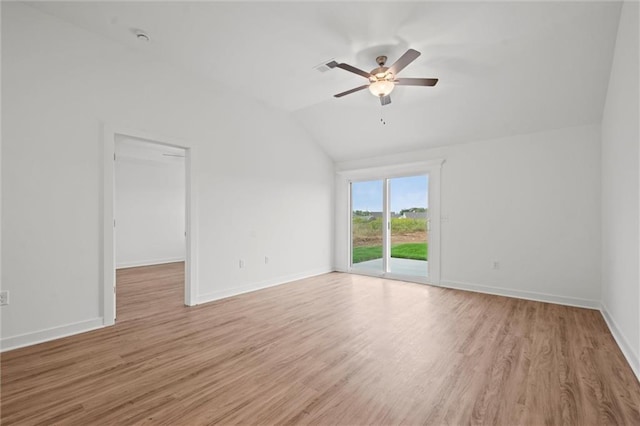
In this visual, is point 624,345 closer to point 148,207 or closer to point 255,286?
point 255,286

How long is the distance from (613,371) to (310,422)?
7.92 ft

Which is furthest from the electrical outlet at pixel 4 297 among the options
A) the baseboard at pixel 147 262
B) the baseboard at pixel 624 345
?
the baseboard at pixel 624 345

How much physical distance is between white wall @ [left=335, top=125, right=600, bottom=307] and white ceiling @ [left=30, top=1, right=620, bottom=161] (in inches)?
13.7

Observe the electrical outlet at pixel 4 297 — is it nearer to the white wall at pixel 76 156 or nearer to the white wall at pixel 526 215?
the white wall at pixel 76 156

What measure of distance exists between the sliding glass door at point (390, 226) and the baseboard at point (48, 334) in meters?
4.48

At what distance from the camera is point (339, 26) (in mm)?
2811

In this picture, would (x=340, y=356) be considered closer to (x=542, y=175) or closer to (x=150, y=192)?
(x=542, y=175)

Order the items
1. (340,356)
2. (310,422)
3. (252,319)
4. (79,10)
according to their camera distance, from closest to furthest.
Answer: (310,422), (340,356), (79,10), (252,319)

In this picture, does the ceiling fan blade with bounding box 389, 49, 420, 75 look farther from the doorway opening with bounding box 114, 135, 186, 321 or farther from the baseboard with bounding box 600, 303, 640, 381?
the doorway opening with bounding box 114, 135, 186, 321

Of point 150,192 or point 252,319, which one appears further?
point 150,192

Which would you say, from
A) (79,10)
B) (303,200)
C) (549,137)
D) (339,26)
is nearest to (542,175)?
(549,137)

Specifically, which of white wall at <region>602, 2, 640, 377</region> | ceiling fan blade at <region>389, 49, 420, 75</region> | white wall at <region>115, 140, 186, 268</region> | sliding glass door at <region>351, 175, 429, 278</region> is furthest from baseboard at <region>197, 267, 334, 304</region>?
white wall at <region>602, 2, 640, 377</region>

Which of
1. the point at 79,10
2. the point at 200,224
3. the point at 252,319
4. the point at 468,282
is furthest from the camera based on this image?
the point at 468,282

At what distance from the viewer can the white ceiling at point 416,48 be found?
2.62 meters
